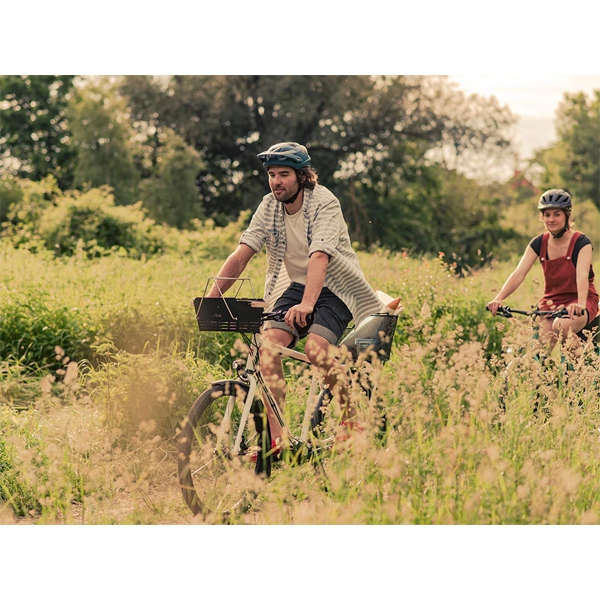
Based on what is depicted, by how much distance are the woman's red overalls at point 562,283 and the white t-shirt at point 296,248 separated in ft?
5.90

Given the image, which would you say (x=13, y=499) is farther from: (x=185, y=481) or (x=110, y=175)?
(x=110, y=175)

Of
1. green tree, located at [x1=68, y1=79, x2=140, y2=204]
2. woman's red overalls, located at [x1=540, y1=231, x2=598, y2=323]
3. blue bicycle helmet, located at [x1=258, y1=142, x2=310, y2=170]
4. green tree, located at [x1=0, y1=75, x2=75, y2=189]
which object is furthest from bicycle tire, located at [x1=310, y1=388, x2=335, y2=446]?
green tree, located at [x1=0, y1=75, x2=75, y2=189]

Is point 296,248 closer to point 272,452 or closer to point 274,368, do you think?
point 274,368

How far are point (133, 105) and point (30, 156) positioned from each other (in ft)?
10.7

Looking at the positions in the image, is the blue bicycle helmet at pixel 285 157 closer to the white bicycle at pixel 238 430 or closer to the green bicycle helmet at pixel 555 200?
the white bicycle at pixel 238 430

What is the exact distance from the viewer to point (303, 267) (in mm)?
4852

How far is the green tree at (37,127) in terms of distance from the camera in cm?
1938

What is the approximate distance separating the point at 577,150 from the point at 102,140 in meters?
18.6

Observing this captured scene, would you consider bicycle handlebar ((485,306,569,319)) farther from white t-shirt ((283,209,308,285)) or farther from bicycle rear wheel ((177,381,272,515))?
bicycle rear wheel ((177,381,272,515))

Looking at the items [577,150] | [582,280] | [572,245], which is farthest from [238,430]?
[577,150]

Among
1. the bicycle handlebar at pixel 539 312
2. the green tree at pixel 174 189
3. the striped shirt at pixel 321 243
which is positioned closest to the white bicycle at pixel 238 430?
the striped shirt at pixel 321 243

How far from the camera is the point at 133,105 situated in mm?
21625

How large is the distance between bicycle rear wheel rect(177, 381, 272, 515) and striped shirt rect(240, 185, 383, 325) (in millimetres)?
847

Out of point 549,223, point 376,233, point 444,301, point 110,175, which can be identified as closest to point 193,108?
point 110,175
